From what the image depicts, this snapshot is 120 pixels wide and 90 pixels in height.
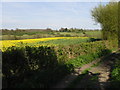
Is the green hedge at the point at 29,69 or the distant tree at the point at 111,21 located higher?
the distant tree at the point at 111,21

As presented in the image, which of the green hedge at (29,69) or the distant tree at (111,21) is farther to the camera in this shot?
the distant tree at (111,21)

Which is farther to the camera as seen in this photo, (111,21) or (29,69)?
(111,21)

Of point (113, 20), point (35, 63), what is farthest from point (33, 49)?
point (113, 20)

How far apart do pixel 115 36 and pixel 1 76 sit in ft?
62.6

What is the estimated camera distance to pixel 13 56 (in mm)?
8227

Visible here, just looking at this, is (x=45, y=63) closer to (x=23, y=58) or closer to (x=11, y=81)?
(x=23, y=58)

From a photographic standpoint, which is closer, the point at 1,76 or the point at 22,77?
the point at 1,76

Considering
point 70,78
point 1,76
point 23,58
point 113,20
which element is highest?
point 113,20

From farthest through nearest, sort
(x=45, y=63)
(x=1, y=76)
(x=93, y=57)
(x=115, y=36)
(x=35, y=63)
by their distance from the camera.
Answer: (x=115, y=36)
(x=93, y=57)
(x=45, y=63)
(x=35, y=63)
(x=1, y=76)

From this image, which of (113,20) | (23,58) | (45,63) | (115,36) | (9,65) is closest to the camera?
(9,65)

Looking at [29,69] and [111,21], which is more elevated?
[111,21]

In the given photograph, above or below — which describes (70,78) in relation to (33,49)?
below

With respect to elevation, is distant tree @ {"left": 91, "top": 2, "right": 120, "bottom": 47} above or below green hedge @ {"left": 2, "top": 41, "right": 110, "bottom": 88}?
above

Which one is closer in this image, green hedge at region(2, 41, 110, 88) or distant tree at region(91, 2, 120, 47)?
green hedge at region(2, 41, 110, 88)
